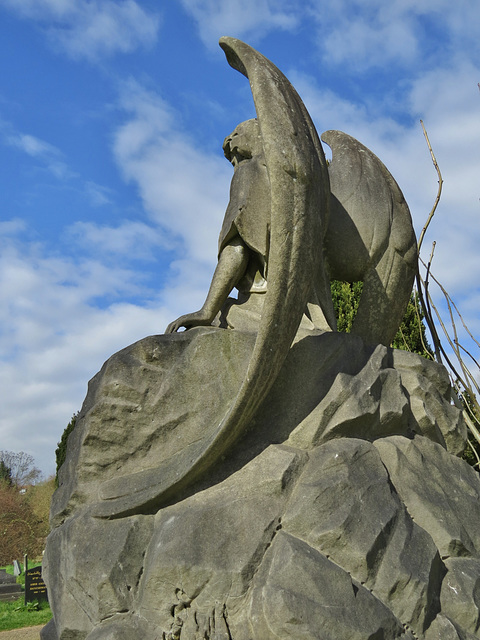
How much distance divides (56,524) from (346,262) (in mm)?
2581

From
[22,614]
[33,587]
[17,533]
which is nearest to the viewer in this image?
[22,614]

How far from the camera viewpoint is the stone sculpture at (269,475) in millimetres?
3047

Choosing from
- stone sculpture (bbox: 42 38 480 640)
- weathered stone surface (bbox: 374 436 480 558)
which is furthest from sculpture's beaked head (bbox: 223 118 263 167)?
weathered stone surface (bbox: 374 436 480 558)

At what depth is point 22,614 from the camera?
10.7 m

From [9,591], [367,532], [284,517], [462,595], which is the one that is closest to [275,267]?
[284,517]

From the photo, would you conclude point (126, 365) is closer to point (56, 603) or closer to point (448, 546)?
point (56, 603)

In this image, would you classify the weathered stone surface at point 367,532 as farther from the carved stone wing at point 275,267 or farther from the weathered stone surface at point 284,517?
the carved stone wing at point 275,267

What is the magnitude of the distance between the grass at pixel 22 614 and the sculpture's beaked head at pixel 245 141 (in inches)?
318

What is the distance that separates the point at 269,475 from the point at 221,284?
134 cm

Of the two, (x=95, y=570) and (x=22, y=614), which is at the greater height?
(x=95, y=570)

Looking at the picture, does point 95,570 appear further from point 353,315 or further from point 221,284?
point 353,315

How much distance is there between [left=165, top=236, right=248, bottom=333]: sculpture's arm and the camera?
160 inches

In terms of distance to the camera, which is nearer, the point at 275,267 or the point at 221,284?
the point at 275,267

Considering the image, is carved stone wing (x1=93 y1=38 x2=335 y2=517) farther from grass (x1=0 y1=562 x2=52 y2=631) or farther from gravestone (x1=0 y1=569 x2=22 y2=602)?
gravestone (x1=0 y1=569 x2=22 y2=602)
